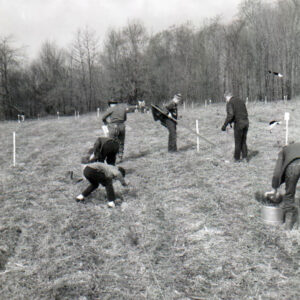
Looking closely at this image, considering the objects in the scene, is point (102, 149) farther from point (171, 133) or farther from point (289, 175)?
point (171, 133)

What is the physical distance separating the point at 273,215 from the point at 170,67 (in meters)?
52.0

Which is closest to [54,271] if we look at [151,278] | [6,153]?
[151,278]

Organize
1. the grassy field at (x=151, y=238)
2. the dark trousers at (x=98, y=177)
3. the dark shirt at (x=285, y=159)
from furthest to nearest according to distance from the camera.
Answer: the dark trousers at (x=98, y=177) < the dark shirt at (x=285, y=159) < the grassy field at (x=151, y=238)

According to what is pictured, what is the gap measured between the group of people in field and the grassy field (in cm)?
39

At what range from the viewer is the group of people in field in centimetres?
555

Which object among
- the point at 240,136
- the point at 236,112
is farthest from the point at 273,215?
the point at 236,112

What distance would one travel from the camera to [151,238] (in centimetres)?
584

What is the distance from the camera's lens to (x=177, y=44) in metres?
56.2

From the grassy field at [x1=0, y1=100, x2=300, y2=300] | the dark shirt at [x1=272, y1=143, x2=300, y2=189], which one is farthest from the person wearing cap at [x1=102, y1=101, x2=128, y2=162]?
the dark shirt at [x1=272, y1=143, x2=300, y2=189]

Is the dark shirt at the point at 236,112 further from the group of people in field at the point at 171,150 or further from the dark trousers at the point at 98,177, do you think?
the dark trousers at the point at 98,177

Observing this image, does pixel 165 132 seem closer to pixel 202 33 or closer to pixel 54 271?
pixel 54 271

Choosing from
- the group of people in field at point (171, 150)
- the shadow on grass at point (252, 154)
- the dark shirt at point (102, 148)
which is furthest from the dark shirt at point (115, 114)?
the shadow on grass at point (252, 154)

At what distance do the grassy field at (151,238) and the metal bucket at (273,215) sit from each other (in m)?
0.13

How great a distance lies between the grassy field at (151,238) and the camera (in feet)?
14.7
